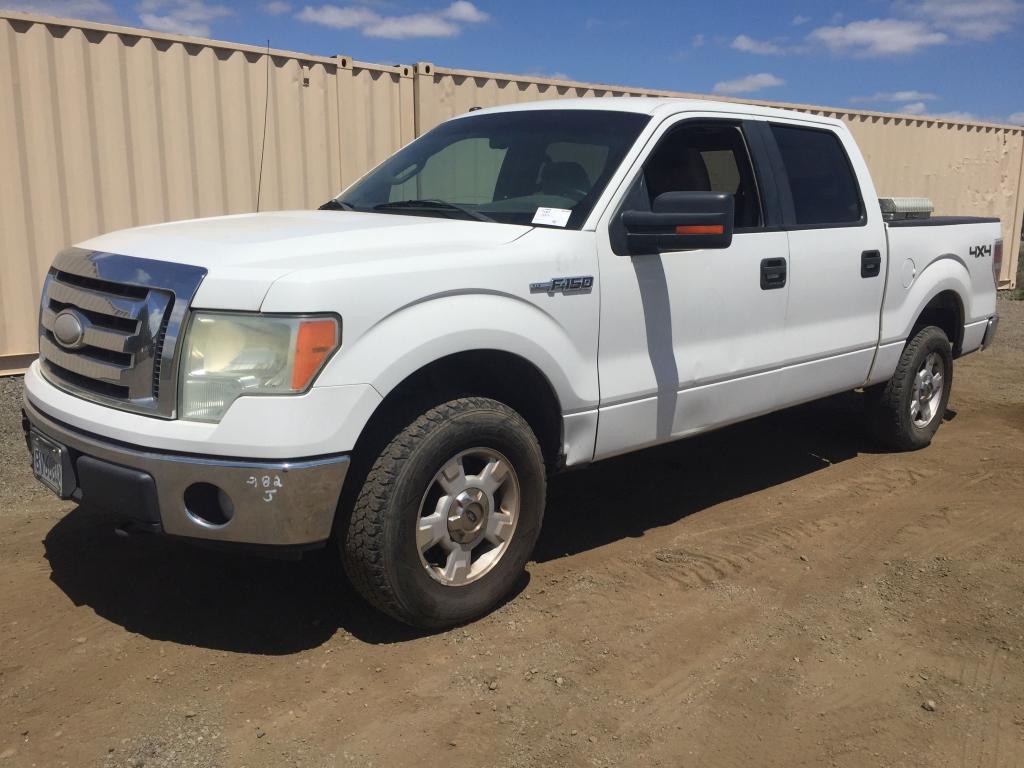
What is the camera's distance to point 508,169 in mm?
4477

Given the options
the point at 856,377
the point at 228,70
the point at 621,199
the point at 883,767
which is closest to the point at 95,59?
the point at 228,70

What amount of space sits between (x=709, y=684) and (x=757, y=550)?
4.41ft

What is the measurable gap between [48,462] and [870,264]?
14.2 feet

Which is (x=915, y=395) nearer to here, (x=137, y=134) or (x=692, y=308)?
(x=692, y=308)

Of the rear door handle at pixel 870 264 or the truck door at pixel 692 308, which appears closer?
the truck door at pixel 692 308

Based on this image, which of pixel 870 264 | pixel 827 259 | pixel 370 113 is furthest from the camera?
pixel 370 113

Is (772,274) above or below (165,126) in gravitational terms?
below

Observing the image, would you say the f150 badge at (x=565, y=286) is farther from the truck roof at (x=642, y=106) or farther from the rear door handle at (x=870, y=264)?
the rear door handle at (x=870, y=264)

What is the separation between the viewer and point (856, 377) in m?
5.57

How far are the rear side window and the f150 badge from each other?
1702 millimetres

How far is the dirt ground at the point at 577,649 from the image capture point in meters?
2.95

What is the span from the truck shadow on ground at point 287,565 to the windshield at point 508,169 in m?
1.61

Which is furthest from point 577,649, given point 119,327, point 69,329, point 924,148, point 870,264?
point 924,148

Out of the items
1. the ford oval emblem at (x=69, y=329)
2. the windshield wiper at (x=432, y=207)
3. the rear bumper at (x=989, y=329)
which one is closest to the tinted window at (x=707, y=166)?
the windshield wiper at (x=432, y=207)
